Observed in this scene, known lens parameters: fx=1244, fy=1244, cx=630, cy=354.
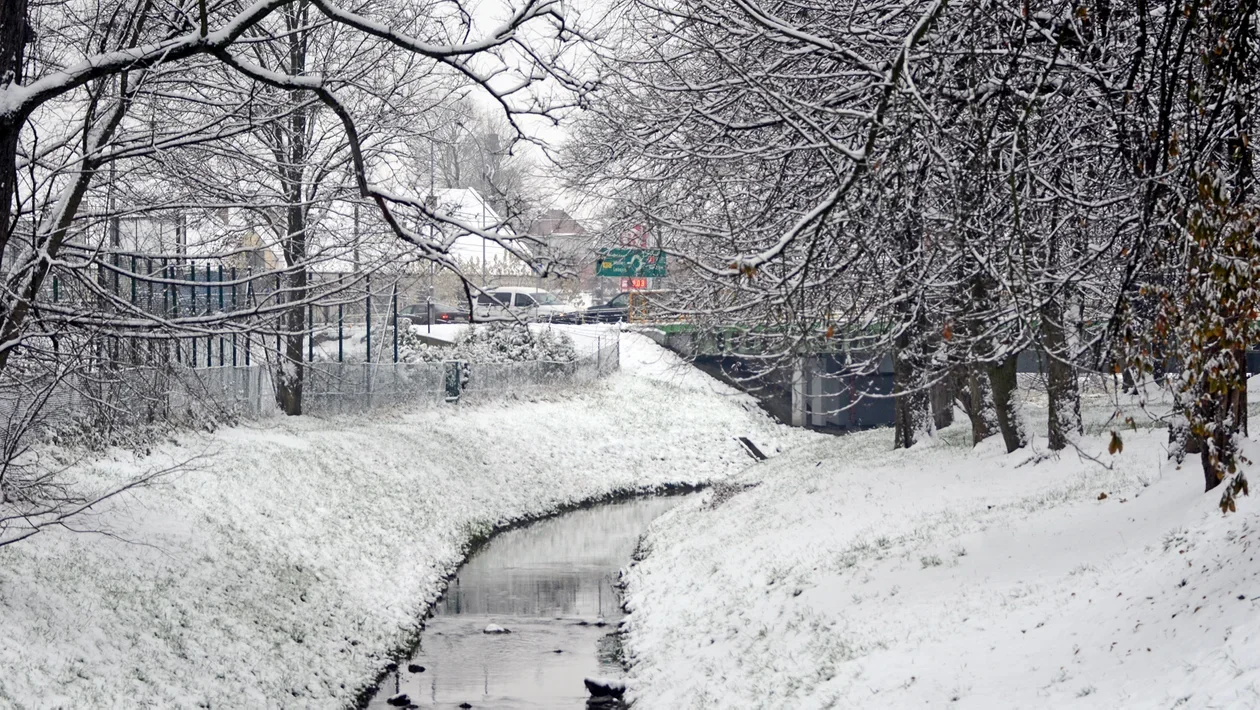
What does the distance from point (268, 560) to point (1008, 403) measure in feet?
32.2

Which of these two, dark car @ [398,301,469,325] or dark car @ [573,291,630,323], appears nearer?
dark car @ [398,301,469,325]

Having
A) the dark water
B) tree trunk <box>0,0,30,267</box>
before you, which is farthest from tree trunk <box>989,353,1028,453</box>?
tree trunk <box>0,0,30,267</box>

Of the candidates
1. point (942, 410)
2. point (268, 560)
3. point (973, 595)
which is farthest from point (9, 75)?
point (942, 410)

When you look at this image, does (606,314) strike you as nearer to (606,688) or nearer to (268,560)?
(268,560)

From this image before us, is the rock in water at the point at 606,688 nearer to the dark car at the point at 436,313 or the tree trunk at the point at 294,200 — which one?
the tree trunk at the point at 294,200

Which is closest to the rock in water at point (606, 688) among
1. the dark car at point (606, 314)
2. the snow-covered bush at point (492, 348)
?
the snow-covered bush at point (492, 348)

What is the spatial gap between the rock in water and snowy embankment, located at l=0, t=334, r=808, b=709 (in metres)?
2.36

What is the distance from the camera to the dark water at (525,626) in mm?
12798

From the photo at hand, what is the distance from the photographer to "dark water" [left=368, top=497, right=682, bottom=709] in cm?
1280

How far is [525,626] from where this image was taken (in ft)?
51.5

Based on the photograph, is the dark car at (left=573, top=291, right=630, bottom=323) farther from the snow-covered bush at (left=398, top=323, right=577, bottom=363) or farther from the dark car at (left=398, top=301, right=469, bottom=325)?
the snow-covered bush at (left=398, top=323, right=577, bottom=363)

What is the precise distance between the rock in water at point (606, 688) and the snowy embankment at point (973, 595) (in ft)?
0.56

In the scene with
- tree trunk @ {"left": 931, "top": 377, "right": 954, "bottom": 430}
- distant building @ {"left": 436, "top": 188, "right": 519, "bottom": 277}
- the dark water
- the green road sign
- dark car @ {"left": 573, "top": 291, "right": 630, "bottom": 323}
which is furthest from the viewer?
dark car @ {"left": 573, "top": 291, "right": 630, "bottom": 323}

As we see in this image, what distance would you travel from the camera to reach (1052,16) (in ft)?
26.1
